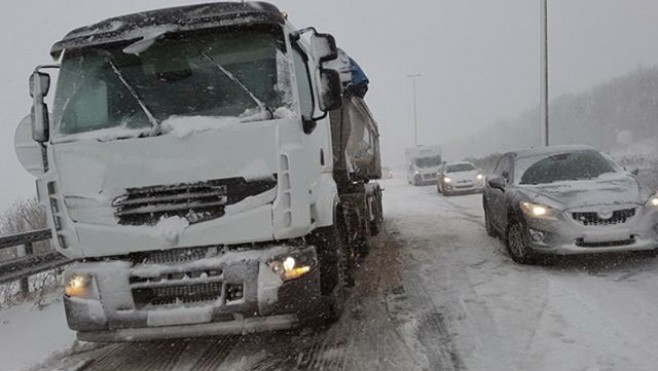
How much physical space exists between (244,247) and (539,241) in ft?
14.0

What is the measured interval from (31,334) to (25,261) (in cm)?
151

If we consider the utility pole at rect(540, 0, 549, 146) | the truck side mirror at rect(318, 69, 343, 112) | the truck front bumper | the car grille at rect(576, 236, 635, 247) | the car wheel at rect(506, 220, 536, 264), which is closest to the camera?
the truck front bumper

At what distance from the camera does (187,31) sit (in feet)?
15.1

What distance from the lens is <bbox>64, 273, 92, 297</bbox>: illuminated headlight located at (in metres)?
4.47

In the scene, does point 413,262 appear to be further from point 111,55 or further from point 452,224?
point 111,55

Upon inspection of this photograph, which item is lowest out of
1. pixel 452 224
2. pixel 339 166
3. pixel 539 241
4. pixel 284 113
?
pixel 452 224

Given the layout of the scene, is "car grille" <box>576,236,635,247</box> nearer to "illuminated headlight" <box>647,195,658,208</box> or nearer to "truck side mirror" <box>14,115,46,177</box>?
"illuminated headlight" <box>647,195,658,208</box>

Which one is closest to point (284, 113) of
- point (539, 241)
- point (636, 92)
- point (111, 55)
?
point (111, 55)

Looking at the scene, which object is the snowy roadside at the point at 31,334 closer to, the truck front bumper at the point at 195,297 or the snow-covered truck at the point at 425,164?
the truck front bumper at the point at 195,297

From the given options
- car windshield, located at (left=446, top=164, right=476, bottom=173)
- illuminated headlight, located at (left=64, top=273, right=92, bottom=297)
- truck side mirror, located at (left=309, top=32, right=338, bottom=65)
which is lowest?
car windshield, located at (left=446, top=164, right=476, bottom=173)

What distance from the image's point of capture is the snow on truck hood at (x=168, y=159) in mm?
4305

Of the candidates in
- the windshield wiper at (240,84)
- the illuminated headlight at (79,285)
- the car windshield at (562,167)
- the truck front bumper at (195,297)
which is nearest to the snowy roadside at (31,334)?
the illuminated headlight at (79,285)

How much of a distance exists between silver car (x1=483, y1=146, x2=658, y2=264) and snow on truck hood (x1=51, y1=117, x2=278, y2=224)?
424cm

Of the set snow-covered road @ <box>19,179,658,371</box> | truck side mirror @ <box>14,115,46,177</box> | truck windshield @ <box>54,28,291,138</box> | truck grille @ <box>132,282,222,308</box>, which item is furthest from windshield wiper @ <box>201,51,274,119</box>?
snow-covered road @ <box>19,179,658,371</box>
